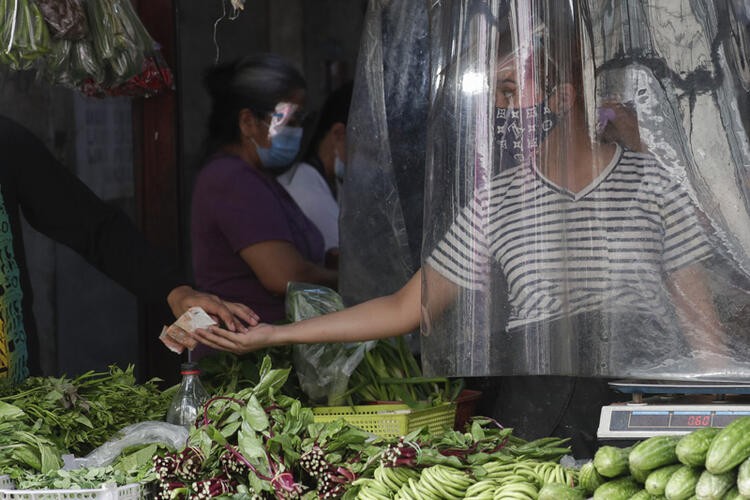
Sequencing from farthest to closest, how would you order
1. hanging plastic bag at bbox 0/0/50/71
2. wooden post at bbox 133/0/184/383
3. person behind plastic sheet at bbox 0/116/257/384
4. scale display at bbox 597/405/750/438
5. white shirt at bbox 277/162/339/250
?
white shirt at bbox 277/162/339/250 → wooden post at bbox 133/0/184/383 → person behind plastic sheet at bbox 0/116/257/384 → hanging plastic bag at bbox 0/0/50/71 → scale display at bbox 597/405/750/438

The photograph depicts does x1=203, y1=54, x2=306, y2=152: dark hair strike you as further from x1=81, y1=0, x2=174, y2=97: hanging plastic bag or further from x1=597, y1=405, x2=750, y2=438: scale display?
x1=597, y1=405, x2=750, y2=438: scale display

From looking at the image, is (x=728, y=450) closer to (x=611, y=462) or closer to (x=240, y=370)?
(x=611, y=462)

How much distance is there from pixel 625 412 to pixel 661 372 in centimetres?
14

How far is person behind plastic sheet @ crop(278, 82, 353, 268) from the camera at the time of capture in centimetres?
556

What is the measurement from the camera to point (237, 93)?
182 inches

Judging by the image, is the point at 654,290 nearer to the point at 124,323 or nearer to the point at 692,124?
the point at 692,124

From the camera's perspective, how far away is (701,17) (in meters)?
2.47

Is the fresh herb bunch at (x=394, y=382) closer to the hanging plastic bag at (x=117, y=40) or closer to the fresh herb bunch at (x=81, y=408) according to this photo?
the fresh herb bunch at (x=81, y=408)

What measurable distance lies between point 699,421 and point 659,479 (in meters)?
0.29

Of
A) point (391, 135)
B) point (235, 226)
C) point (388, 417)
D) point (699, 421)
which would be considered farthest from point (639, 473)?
point (235, 226)

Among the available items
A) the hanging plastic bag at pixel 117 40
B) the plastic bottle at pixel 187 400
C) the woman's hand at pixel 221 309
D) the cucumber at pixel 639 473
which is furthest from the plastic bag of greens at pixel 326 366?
the cucumber at pixel 639 473

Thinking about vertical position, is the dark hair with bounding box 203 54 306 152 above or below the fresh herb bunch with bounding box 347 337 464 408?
above

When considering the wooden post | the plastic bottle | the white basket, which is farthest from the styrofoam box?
the wooden post

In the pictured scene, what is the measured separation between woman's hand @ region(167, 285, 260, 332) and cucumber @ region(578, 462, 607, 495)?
1.21 metres
